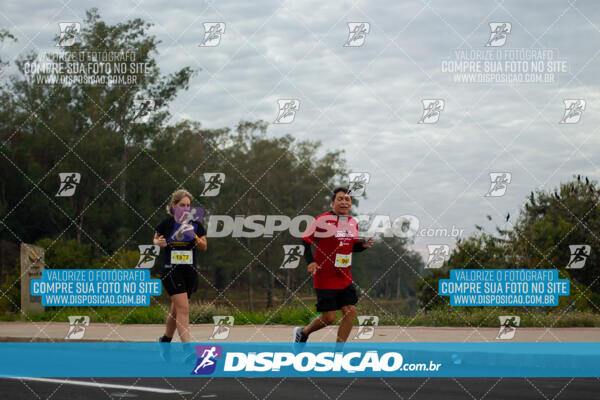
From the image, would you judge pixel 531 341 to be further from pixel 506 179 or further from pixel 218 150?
pixel 218 150

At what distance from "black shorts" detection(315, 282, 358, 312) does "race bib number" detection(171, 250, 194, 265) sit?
63.7 inches

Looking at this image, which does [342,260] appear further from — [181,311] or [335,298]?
[181,311]

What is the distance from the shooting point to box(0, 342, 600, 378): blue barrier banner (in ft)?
32.4

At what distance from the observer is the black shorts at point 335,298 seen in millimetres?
9062

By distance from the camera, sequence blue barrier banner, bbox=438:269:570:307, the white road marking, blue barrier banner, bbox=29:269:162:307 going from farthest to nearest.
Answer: blue barrier banner, bbox=29:269:162:307
blue barrier banner, bbox=438:269:570:307
the white road marking

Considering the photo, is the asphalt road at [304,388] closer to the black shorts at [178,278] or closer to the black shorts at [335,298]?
the black shorts at [335,298]

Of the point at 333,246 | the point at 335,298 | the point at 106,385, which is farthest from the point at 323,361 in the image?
the point at 106,385

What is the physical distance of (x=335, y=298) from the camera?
9.12 m

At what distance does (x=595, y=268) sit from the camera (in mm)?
23469

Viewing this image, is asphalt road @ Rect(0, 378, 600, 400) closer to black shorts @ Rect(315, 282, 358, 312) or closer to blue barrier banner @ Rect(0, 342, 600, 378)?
blue barrier banner @ Rect(0, 342, 600, 378)

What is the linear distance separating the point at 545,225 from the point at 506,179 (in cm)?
760

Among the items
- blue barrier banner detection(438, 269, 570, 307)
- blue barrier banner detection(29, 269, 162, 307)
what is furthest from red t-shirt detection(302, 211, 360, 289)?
blue barrier banner detection(29, 269, 162, 307)

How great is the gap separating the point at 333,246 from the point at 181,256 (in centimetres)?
185

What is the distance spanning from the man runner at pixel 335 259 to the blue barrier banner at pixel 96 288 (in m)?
10.7
